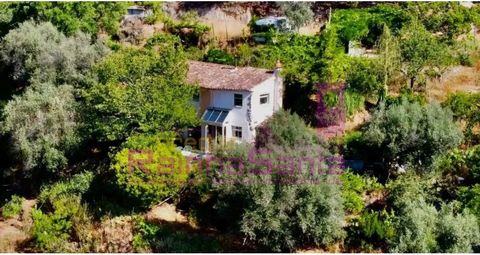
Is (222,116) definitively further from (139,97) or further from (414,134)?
(414,134)

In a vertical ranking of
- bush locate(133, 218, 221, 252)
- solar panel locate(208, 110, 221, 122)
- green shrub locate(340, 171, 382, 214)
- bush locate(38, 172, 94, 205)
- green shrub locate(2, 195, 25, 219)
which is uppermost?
solar panel locate(208, 110, 221, 122)

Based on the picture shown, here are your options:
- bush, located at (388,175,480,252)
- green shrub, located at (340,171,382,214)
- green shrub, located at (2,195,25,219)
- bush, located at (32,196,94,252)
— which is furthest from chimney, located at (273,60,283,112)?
green shrub, located at (2,195,25,219)

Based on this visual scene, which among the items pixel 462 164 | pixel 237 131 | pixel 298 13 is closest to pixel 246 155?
pixel 237 131

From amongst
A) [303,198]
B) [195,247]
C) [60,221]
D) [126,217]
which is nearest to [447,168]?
A: [303,198]

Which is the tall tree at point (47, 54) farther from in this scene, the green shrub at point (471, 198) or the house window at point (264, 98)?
the green shrub at point (471, 198)

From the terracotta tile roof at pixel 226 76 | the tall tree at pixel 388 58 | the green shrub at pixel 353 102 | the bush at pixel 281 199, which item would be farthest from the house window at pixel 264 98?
the bush at pixel 281 199

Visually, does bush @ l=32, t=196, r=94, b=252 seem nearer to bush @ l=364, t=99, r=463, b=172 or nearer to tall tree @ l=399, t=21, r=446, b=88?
bush @ l=364, t=99, r=463, b=172
